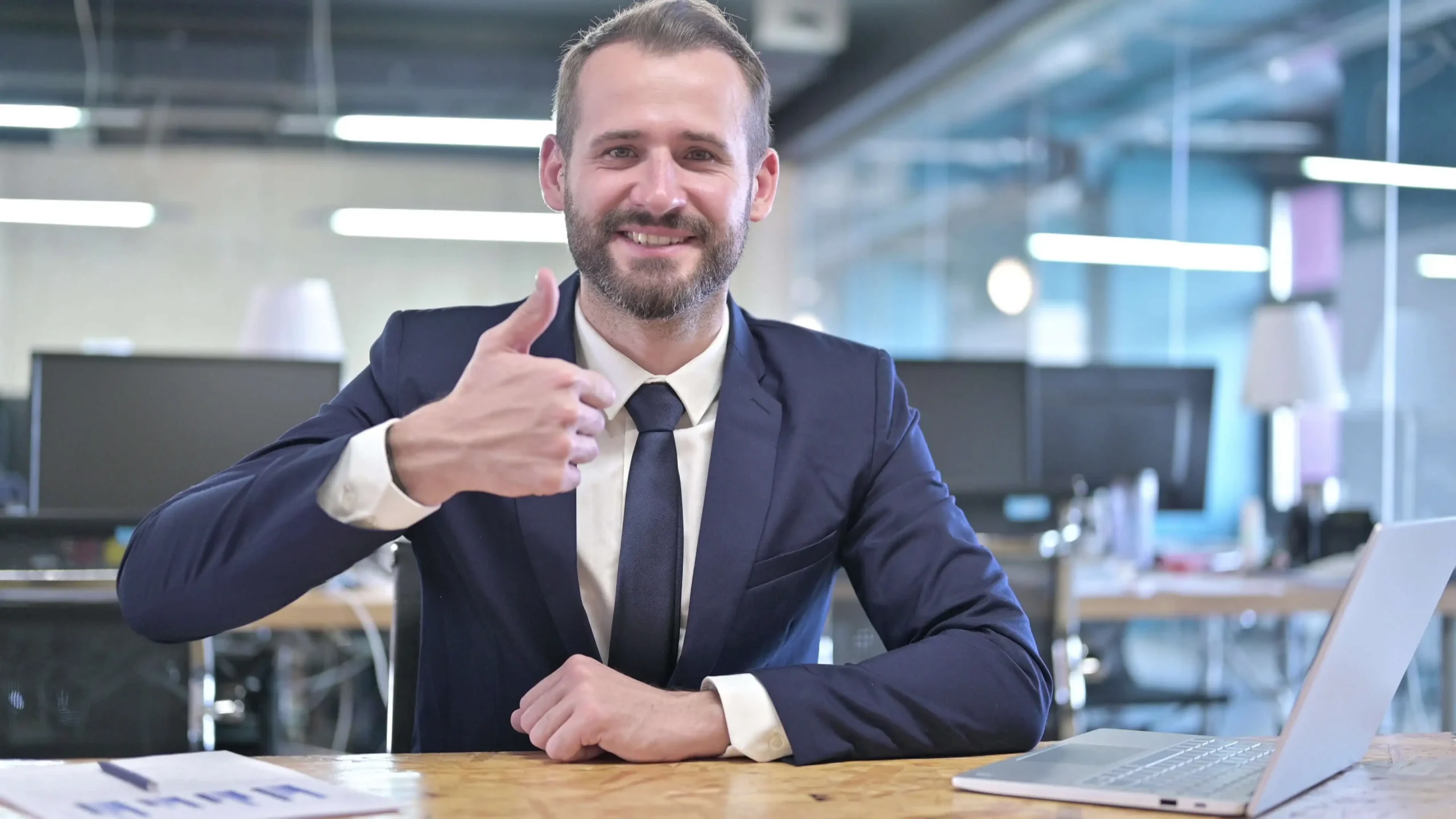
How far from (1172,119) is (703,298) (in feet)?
16.0

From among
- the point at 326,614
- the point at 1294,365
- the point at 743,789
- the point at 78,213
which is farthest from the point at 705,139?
the point at 78,213

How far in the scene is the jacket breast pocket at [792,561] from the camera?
1.48m

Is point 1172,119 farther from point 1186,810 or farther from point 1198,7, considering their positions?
point 1186,810

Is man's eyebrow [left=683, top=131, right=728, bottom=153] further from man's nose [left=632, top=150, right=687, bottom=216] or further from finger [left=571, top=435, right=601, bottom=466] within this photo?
finger [left=571, top=435, right=601, bottom=466]

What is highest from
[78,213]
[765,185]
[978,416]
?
[78,213]

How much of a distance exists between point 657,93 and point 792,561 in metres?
0.53

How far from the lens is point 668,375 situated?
1583mm

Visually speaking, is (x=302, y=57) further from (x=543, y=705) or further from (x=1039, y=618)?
(x=543, y=705)

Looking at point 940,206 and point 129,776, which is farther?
point 940,206

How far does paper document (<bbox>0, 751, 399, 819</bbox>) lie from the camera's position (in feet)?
3.08

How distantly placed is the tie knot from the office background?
4.62 ft

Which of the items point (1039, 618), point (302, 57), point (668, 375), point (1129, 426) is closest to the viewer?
point (668, 375)

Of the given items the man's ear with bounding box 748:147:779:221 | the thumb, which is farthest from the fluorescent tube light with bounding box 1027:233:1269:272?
the thumb

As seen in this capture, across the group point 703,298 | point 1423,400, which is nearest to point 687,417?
point 703,298
